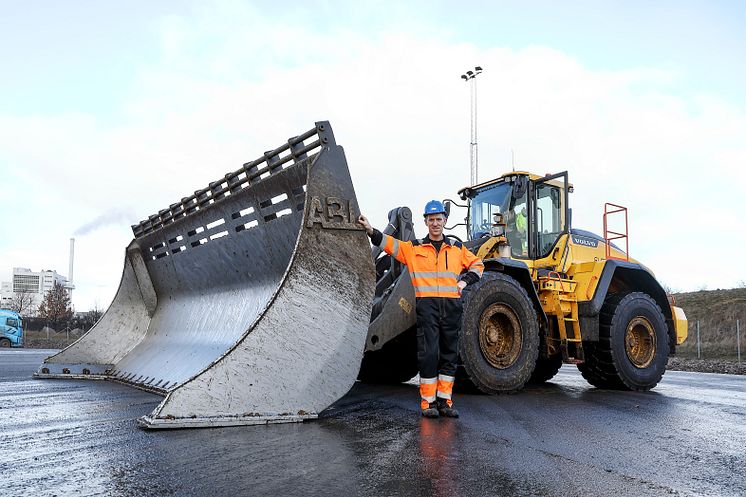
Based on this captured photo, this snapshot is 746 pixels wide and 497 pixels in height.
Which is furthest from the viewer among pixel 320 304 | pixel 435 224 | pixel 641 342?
pixel 641 342

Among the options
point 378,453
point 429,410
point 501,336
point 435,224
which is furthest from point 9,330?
point 378,453

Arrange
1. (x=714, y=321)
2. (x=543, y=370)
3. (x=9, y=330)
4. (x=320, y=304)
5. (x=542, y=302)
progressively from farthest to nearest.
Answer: (x=9, y=330)
(x=714, y=321)
(x=543, y=370)
(x=542, y=302)
(x=320, y=304)

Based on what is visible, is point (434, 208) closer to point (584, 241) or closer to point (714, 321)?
point (584, 241)

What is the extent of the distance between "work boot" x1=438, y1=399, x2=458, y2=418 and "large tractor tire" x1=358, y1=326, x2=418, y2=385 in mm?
1959

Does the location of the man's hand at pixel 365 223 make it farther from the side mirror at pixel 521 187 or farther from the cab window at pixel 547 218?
the cab window at pixel 547 218

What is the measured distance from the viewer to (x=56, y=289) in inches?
2151

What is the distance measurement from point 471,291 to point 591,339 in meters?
2.32

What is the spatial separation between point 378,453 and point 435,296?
1.91 meters

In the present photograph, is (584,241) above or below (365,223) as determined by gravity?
above

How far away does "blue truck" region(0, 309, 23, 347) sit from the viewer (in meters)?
30.1

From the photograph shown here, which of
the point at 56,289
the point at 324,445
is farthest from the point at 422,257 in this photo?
the point at 56,289

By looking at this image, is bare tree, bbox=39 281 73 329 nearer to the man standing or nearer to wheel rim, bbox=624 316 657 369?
wheel rim, bbox=624 316 657 369

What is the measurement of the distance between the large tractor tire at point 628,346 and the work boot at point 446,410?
3.41m

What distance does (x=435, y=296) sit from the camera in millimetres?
5098
